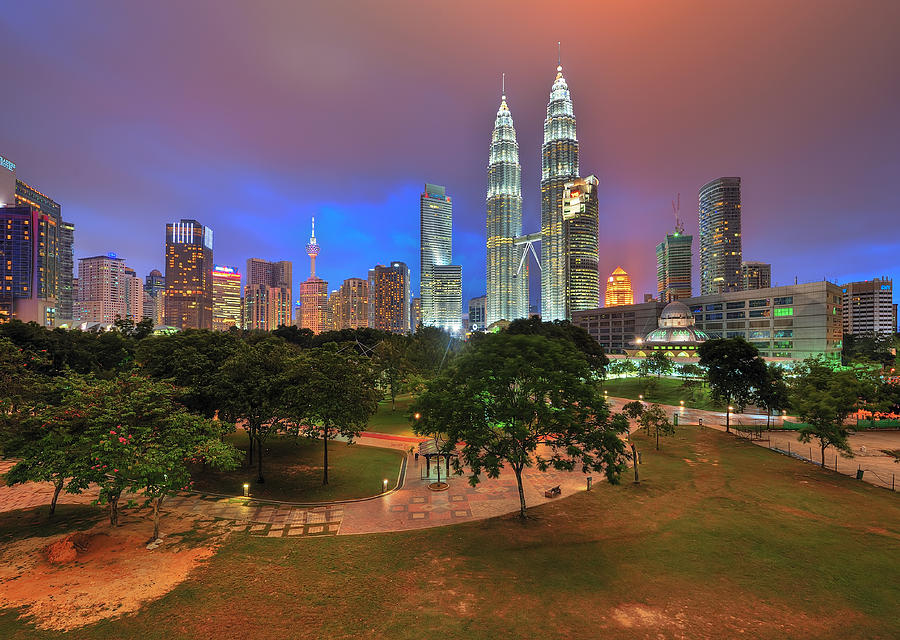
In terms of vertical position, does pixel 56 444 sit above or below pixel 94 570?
above

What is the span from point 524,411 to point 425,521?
9353mm

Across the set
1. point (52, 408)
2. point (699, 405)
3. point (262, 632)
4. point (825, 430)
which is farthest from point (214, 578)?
point (699, 405)

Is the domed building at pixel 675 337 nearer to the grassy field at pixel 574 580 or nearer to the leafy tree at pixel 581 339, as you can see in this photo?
the leafy tree at pixel 581 339

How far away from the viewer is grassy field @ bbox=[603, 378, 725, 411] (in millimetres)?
64562

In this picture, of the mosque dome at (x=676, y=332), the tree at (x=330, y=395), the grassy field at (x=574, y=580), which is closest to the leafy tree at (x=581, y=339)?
the tree at (x=330, y=395)

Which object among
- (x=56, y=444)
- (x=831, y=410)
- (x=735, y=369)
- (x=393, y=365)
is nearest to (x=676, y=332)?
(x=735, y=369)

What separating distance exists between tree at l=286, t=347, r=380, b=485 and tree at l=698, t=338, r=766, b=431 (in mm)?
42995

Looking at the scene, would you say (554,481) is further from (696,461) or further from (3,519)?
(3,519)

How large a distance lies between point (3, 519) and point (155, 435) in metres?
12.8

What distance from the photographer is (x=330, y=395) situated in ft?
92.0

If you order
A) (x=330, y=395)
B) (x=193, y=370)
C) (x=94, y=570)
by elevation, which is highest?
(x=193, y=370)

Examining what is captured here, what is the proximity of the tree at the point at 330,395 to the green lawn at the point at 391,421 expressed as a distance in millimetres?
13813

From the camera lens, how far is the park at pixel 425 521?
14477 mm

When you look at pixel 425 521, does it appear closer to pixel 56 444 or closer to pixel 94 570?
pixel 94 570
